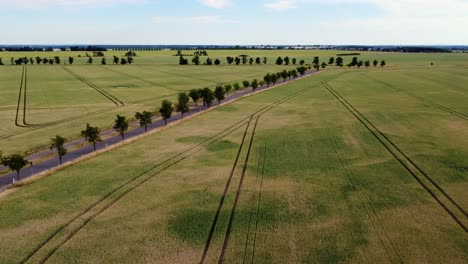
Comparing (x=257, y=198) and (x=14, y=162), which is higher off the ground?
(x=14, y=162)

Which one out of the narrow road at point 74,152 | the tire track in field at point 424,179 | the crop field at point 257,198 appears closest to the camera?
the crop field at point 257,198

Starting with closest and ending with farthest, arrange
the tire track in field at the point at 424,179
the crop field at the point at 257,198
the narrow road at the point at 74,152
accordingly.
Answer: the crop field at the point at 257,198 → the tire track in field at the point at 424,179 → the narrow road at the point at 74,152

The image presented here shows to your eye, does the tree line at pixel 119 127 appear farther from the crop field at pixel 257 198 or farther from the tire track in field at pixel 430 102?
the tire track in field at pixel 430 102

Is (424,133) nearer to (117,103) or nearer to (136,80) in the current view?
(117,103)

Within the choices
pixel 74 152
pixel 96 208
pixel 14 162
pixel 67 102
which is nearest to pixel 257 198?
pixel 96 208

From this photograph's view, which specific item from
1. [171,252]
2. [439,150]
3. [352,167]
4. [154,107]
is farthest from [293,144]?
[154,107]

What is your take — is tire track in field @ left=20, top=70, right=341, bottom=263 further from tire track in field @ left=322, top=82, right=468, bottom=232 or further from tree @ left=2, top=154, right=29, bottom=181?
tire track in field @ left=322, top=82, right=468, bottom=232

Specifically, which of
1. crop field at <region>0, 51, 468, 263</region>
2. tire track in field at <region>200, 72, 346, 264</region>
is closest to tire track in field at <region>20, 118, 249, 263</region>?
crop field at <region>0, 51, 468, 263</region>

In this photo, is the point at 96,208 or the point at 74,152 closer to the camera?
the point at 96,208

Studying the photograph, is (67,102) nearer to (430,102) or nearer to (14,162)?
(14,162)

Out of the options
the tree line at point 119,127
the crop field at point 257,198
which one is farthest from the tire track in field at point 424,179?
the tree line at point 119,127
